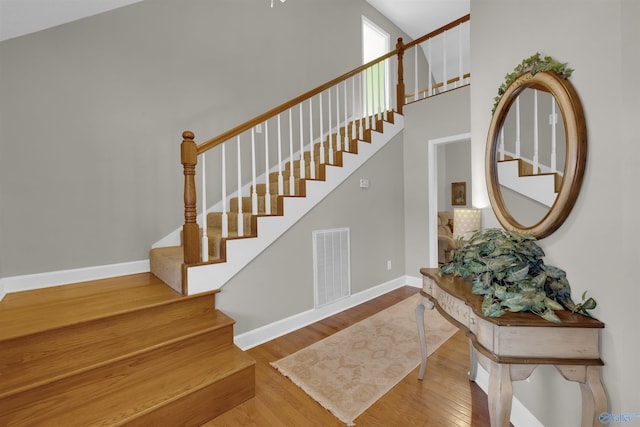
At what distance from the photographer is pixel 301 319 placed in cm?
291

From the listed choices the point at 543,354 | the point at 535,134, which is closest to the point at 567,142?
the point at 535,134

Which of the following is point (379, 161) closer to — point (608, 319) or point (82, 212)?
point (608, 319)

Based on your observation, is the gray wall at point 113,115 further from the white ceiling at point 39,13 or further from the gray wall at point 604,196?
the gray wall at point 604,196

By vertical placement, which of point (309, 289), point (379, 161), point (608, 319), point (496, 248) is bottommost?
point (309, 289)

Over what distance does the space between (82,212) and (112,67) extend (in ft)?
4.46

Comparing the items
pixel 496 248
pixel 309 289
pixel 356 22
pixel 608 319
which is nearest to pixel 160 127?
pixel 309 289

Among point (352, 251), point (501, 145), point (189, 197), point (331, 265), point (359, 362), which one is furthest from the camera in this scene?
point (352, 251)

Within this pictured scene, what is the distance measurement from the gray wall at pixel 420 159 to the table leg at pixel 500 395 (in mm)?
2993

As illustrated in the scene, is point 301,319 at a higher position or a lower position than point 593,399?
lower

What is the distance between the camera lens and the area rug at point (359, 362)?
1.87 metres

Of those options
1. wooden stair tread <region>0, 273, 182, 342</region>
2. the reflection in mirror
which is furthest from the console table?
wooden stair tread <region>0, 273, 182, 342</region>

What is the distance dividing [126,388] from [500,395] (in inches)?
75.5

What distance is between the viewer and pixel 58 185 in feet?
7.70

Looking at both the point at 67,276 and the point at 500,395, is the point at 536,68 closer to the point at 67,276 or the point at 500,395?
the point at 500,395
